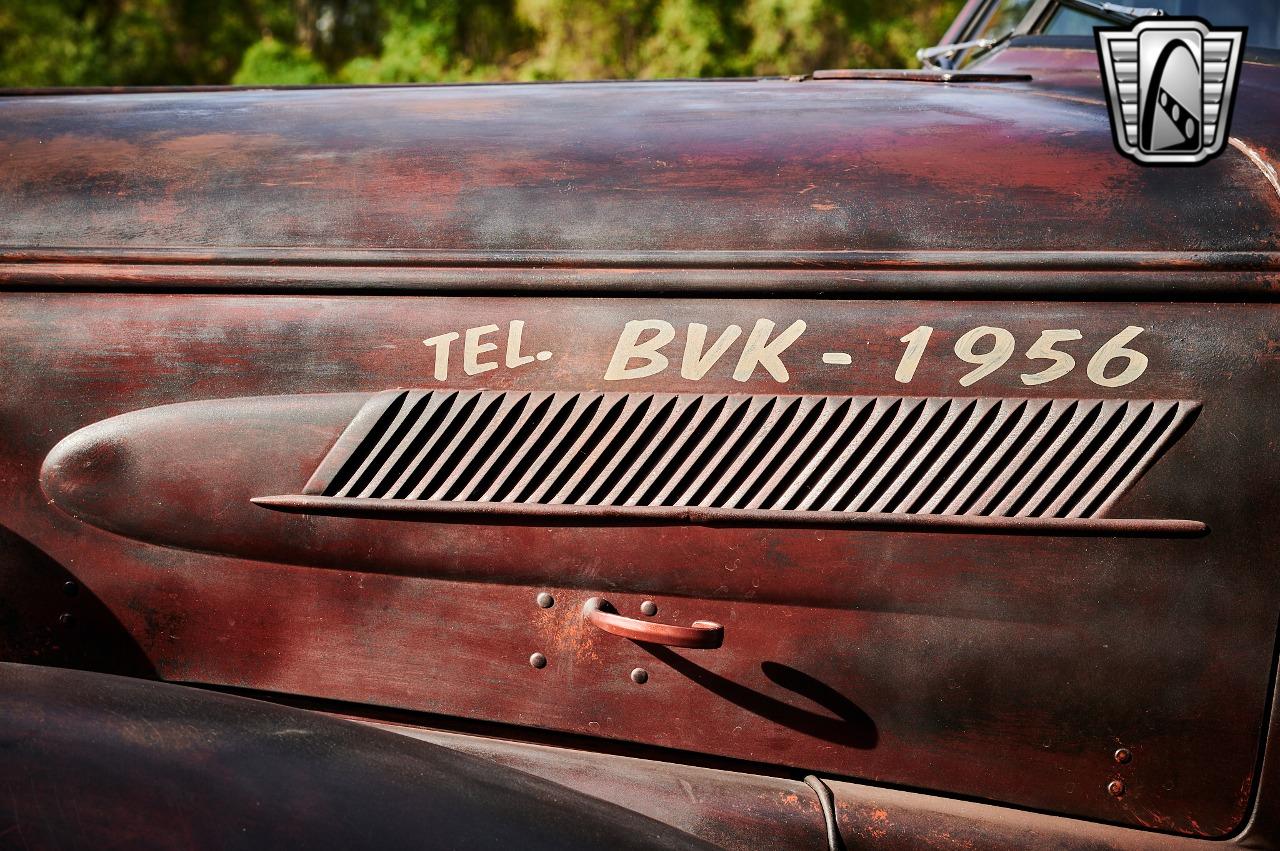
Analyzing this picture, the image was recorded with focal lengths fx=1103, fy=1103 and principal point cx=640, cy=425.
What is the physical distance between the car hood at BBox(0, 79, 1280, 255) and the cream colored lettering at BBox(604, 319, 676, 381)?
106 millimetres

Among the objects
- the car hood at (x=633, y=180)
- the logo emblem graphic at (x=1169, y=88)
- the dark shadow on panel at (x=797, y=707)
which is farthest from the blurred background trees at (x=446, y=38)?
the dark shadow on panel at (x=797, y=707)

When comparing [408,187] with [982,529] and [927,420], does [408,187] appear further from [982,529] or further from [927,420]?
[982,529]

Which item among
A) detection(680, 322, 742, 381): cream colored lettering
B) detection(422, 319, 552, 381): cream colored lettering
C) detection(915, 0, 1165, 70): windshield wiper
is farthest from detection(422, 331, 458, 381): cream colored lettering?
detection(915, 0, 1165, 70): windshield wiper

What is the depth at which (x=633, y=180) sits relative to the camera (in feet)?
4.89

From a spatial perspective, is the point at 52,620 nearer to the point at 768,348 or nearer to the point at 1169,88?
the point at 768,348

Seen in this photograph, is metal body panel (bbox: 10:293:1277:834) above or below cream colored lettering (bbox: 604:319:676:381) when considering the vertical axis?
below

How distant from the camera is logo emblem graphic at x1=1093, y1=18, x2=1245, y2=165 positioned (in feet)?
4.62

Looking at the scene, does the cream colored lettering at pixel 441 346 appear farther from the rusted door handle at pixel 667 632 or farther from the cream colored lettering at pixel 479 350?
the rusted door handle at pixel 667 632

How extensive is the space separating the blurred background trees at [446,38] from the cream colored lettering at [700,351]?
32.2 feet

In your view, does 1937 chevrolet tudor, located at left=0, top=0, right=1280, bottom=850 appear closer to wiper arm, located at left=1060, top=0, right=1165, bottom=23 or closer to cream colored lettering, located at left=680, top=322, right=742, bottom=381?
cream colored lettering, located at left=680, top=322, right=742, bottom=381

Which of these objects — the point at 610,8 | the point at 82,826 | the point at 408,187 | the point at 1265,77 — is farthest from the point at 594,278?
the point at 610,8

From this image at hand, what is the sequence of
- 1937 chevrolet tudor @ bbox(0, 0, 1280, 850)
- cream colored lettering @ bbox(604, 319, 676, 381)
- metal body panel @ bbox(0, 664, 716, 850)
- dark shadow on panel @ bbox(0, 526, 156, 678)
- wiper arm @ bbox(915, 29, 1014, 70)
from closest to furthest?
metal body panel @ bbox(0, 664, 716, 850) < 1937 chevrolet tudor @ bbox(0, 0, 1280, 850) < cream colored lettering @ bbox(604, 319, 676, 381) < dark shadow on panel @ bbox(0, 526, 156, 678) < wiper arm @ bbox(915, 29, 1014, 70)

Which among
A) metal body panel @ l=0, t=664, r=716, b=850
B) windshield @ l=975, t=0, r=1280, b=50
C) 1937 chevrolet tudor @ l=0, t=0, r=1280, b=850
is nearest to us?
metal body panel @ l=0, t=664, r=716, b=850

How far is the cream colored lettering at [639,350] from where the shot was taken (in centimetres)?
141
